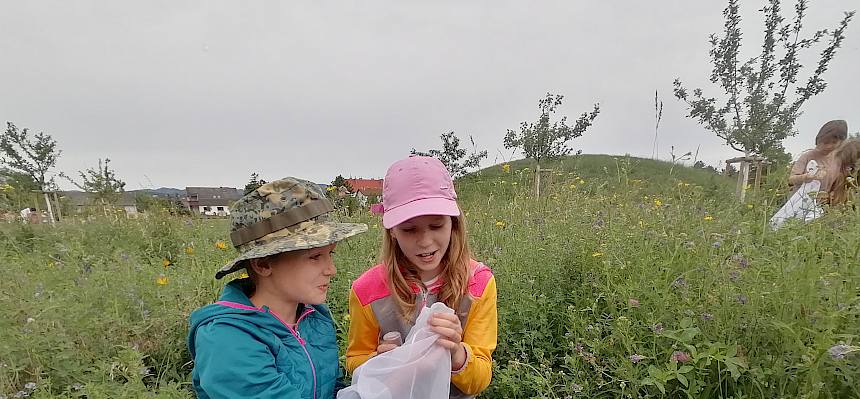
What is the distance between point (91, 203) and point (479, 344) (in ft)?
21.5

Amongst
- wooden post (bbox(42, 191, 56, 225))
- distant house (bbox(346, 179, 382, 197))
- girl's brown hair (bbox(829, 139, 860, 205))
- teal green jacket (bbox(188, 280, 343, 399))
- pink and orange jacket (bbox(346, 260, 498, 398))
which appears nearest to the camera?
teal green jacket (bbox(188, 280, 343, 399))

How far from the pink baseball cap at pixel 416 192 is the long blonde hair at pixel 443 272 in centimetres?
15

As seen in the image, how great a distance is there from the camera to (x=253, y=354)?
3.86 ft

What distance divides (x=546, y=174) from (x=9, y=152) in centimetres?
2267

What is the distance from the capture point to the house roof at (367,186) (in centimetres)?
561

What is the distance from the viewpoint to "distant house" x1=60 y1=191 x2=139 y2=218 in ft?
18.3

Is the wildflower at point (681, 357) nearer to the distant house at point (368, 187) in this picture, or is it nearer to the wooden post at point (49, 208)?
the distant house at point (368, 187)

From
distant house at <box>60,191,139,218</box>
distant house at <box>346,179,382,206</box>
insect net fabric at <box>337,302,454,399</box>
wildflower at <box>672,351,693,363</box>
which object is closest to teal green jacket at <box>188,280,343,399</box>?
insect net fabric at <box>337,302,454,399</box>

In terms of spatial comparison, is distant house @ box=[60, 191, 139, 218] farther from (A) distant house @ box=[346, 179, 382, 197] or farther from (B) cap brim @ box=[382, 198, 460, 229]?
(B) cap brim @ box=[382, 198, 460, 229]

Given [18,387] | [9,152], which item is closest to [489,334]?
[18,387]

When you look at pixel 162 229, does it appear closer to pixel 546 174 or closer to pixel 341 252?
pixel 341 252

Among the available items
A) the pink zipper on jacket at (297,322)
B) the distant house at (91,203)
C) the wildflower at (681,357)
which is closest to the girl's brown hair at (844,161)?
the wildflower at (681,357)

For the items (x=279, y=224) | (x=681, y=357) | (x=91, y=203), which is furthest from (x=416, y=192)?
(x=91, y=203)

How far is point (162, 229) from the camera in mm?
5098
